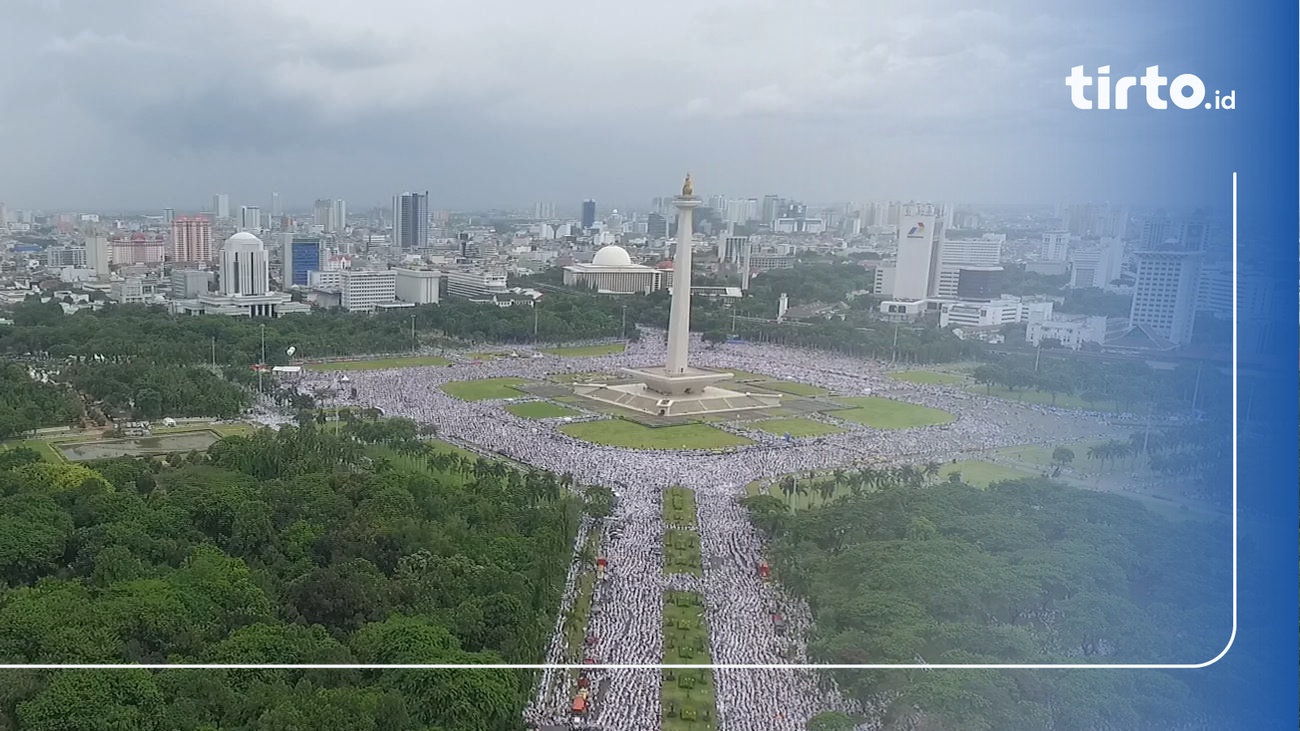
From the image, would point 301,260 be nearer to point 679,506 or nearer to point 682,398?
point 682,398

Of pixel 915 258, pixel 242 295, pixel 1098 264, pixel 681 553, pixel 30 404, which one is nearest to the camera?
pixel 1098 264

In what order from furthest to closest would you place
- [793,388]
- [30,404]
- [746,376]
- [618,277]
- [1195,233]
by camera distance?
[618,277]
[746,376]
[793,388]
[30,404]
[1195,233]

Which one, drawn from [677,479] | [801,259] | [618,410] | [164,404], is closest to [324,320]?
[164,404]

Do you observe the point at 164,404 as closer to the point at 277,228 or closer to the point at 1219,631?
the point at 277,228

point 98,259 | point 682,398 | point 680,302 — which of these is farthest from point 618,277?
point 98,259

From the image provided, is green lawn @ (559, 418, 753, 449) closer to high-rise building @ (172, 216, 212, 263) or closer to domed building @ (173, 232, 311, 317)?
high-rise building @ (172, 216, 212, 263)

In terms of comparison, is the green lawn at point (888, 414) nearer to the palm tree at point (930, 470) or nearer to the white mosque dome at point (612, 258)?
the palm tree at point (930, 470)

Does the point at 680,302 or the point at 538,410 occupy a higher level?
the point at 680,302
